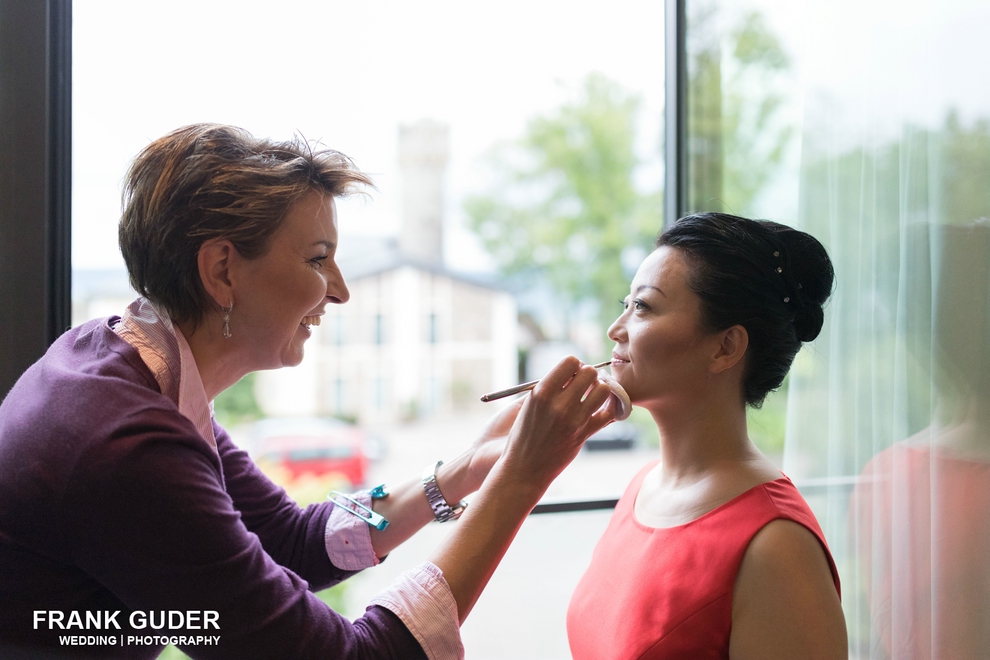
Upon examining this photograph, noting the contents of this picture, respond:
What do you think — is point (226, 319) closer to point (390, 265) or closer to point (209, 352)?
point (209, 352)

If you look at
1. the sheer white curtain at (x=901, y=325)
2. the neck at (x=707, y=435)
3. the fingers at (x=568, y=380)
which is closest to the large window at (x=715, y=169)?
the sheer white curtain at (x=901, y=325)

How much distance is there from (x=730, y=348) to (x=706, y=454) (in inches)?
7.4

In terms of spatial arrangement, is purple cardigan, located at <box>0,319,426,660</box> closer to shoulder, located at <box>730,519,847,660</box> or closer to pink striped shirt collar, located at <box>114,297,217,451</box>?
pink striped shirt collar, located at <box>114,297,217,451</box>

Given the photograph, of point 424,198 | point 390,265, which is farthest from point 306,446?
point 424,198

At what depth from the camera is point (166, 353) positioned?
39.6 inches

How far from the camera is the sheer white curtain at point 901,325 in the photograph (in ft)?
3.96

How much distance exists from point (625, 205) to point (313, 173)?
183 cm

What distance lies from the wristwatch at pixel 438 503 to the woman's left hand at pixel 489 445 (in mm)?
53

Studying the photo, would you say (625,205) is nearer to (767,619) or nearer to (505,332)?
(505,332)

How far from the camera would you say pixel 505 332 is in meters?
2.61

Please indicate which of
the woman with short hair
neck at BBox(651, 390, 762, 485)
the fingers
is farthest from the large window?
the fingers

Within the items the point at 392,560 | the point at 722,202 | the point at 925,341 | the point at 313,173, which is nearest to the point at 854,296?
the point at 925,341

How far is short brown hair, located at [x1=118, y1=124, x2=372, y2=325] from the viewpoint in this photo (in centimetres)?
99

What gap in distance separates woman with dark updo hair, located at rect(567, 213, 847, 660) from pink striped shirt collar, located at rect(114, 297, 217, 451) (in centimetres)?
69
